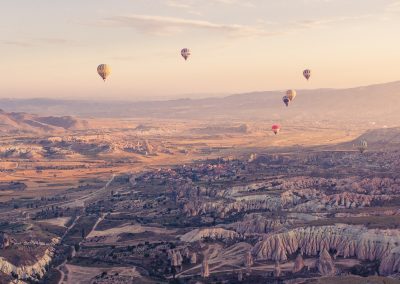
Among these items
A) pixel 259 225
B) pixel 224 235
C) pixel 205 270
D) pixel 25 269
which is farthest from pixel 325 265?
pixel 25 269

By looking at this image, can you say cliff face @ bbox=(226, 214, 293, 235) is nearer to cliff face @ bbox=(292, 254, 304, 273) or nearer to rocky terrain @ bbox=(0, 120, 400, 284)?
rocky terrain @ bbox=(0, 120, 400, 284)

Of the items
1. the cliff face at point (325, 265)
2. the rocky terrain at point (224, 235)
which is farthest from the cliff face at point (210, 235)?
the cliff face at point (325, 265)

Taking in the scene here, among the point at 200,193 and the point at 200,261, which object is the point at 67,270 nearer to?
the point at 200,261

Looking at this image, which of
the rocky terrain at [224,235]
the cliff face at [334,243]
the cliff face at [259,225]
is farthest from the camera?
the cliff face at [259,225]

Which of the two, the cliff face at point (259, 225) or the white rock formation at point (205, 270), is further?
the cliff face at point (259, 225)

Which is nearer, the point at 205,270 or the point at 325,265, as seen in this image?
the point at 325,265

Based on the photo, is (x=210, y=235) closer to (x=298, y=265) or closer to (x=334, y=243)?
(x=298, y=265)

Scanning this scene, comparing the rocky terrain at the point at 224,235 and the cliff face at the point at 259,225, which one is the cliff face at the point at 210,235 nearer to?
the rocky terrain at the point at 224,235

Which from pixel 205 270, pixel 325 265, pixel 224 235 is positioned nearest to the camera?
pixel 325 265

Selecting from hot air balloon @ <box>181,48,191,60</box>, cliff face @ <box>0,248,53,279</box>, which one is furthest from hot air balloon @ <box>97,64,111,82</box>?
cliff face @ <box>0,248,53,279</box>
